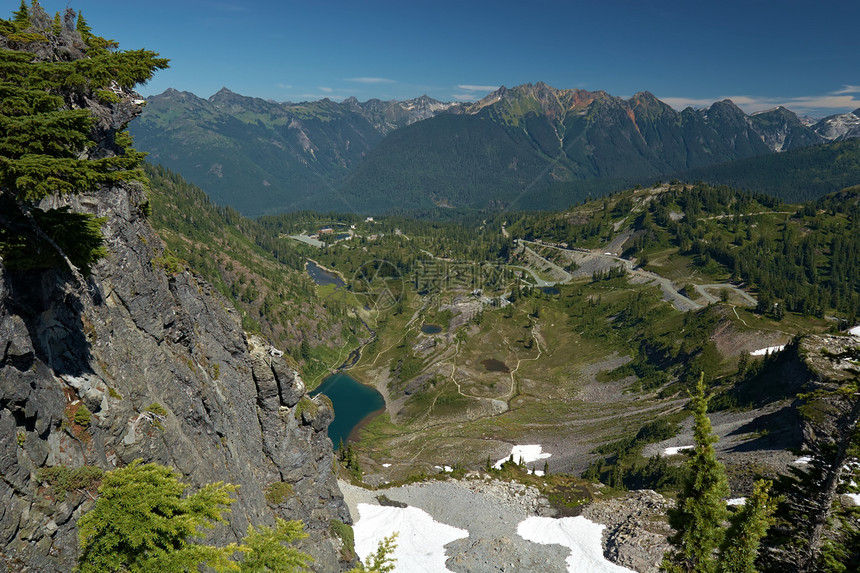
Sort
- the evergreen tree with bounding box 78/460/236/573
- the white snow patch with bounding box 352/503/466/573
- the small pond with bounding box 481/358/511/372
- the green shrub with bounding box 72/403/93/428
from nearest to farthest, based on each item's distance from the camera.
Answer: the evergreen tree with bounding box 78/460/236/573, the green shrub with bounding box 72/403/93/428, the white snow patch with bounding box 352/503/466/573, the small pond with bounding box 481/358/511/372

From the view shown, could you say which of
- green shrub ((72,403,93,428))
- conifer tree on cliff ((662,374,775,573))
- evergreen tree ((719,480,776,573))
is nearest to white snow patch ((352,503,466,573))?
conifer tree on cliff ((662,374,775,573))

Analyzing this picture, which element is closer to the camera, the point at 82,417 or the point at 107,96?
the point at 82,417

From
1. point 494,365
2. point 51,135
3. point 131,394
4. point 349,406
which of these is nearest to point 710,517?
point 131,394

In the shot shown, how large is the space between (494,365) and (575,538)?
12021 centimetres

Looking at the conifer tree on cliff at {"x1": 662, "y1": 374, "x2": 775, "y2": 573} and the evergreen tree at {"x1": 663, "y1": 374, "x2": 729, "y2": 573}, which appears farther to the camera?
the evergreen tree at {"x1": 663, "y1": 374, "x2": 729, "y2": 573}

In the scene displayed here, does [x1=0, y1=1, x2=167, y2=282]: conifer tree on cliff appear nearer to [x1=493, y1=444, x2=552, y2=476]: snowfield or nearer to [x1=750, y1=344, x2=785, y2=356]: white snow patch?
[x1=493, y1=444, x2=552, y2=476]: snowfield

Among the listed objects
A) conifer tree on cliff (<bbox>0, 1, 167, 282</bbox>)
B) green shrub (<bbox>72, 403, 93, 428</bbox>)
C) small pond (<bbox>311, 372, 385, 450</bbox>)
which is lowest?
small pond (<bbox>311, 372, 385, 450</bbox>)

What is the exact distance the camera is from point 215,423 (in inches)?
1672

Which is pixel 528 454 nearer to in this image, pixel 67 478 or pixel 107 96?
pixel 67 478

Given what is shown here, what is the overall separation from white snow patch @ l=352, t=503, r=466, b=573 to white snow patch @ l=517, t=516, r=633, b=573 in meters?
10.7

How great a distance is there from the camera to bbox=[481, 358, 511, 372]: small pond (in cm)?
18788

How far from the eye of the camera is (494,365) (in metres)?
191

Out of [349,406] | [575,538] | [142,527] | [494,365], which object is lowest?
[349,406]

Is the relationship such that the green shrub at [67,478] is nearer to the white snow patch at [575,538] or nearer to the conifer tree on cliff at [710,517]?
the conifer tree on cliff at [710,517]
